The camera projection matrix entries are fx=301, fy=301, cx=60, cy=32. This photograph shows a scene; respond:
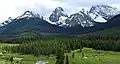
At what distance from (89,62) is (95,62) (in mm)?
3454

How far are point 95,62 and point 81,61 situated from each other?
827 centimetres

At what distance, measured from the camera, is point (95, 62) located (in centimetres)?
17238

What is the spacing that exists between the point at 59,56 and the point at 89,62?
5772 cm

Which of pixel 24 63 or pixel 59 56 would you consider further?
pixel 24 63

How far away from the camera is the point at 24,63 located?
611 feet

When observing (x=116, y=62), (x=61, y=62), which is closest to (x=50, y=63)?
(x=116, y=62)

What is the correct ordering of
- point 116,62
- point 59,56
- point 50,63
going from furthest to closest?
1. point 50,63
2. point 116,62
3. point 59,56

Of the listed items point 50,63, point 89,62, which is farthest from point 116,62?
point 50,63

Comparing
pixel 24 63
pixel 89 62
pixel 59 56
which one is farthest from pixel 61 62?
pixel 24 63

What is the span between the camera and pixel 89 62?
17225cm

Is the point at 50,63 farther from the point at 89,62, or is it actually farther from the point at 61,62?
the point at 61,62

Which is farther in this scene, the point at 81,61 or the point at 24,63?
the point at 24,63

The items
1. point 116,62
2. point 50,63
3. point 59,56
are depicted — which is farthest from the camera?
point 50,63

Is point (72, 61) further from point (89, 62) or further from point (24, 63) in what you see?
point (24, 63)
